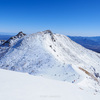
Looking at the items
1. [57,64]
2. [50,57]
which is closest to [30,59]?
[50,57]

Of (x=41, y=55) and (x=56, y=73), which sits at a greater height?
(x=41, y=55)

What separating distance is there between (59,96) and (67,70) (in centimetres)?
1251

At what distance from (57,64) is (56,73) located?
3322 mm

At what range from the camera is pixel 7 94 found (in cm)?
444

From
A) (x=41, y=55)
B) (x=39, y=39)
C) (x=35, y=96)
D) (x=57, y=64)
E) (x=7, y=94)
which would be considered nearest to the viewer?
(x=7, y=94)

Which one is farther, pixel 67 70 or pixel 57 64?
pixel 57 64

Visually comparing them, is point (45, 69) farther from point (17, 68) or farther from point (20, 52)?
point (20, 52)

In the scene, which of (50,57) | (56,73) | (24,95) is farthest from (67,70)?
(24,95)

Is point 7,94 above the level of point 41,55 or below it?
above

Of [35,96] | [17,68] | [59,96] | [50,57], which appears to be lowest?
[17,68]

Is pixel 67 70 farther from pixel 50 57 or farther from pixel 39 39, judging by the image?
pixel 39 39

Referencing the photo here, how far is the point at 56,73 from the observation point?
17.0m

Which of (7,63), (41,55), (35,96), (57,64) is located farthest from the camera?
(41,55)

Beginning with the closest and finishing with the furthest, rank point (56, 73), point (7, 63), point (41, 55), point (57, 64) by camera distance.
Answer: point (56, 73) < point (57, 64) < point (7, 63) < point (41, 55)
